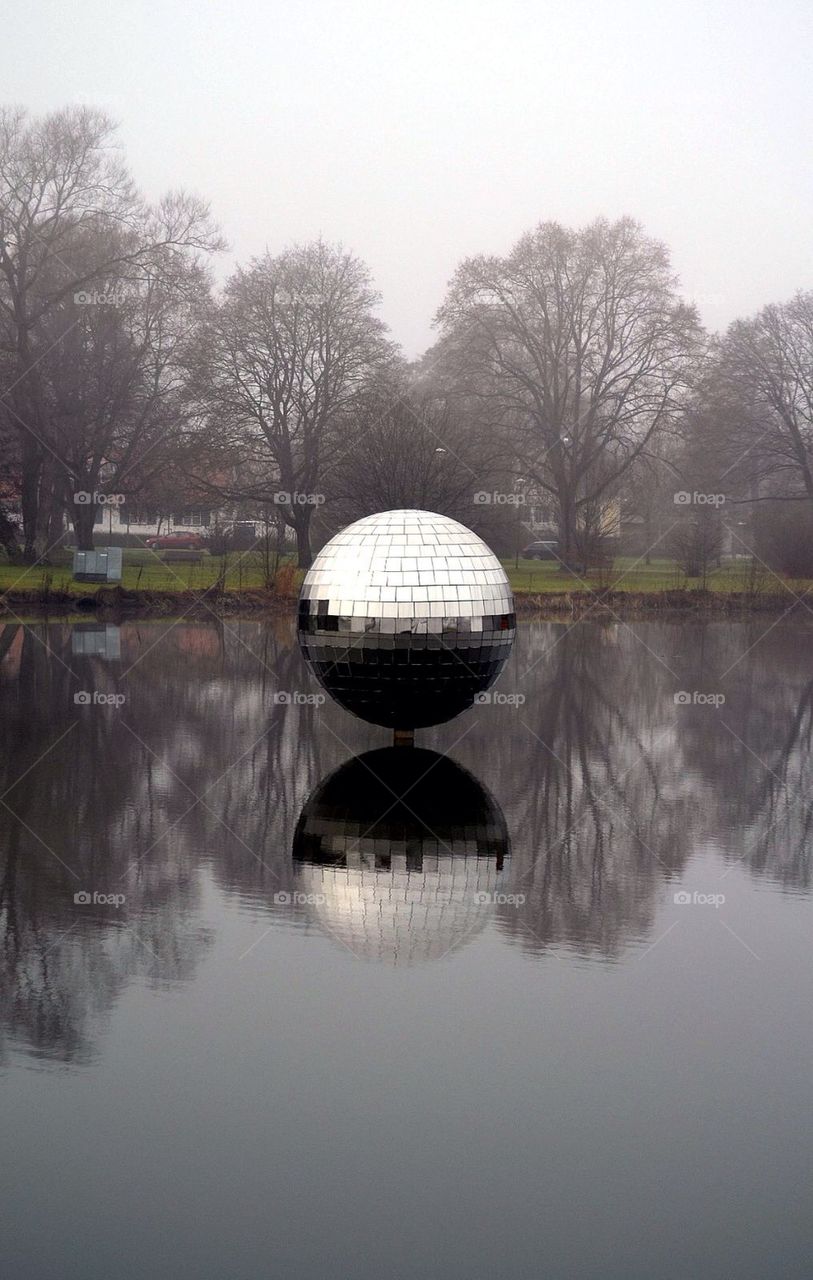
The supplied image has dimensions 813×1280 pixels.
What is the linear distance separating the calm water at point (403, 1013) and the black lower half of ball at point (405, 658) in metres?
0.74

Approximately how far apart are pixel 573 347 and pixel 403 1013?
170 feet

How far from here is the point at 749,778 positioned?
47.6 feet

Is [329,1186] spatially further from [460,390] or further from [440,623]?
[460,390]

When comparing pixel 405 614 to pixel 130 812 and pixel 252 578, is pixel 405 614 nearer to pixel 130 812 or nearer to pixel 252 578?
pixel 130 812

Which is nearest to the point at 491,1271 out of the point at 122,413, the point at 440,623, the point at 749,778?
the point at 440,623

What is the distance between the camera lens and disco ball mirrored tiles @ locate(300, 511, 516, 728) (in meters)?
13.6

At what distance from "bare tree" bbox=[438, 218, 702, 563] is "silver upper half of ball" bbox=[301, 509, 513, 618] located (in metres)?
40.9

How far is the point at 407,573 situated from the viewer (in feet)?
44.7

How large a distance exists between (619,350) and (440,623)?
44.2 meters

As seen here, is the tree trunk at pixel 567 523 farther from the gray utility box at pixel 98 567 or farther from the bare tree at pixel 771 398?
the gray utility box at pixel 98 567

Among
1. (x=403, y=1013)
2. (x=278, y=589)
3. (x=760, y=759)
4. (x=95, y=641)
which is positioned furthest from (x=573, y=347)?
(x=403, y=1013)

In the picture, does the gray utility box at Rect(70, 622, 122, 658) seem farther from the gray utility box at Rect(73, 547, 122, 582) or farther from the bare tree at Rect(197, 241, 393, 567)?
the bare tree at Rect(197, 241, 393, 567)

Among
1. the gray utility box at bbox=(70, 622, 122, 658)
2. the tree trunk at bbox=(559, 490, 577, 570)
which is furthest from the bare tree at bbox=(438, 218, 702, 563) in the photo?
the gray utility box at bbox=(70, 622, 122, 658)

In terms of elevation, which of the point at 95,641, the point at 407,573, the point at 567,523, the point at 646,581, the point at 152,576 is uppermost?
the point at 567,523
